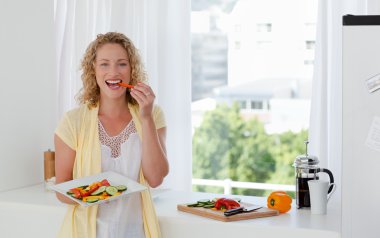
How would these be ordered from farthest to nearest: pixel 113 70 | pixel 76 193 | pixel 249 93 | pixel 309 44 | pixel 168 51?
pixel 249 93
pixel 309 44
pixel 168 51
pixel 113 70
pixel 76 193

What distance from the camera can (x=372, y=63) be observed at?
6.57ft

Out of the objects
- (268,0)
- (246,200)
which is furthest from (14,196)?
(268,0)

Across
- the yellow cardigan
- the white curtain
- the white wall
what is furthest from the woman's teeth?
the white curtain

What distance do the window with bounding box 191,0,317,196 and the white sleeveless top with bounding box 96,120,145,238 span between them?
1662 mm

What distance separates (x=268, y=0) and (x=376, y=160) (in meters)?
1.99

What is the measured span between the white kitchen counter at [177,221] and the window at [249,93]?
1081 mm

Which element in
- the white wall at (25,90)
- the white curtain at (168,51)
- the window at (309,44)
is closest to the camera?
the white wall at (25,90)

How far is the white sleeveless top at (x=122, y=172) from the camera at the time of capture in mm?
2344

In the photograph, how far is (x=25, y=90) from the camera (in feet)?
10.2

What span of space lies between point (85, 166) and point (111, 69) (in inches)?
13.3

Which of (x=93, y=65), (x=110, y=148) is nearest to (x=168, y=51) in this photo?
(x=93, y=65)

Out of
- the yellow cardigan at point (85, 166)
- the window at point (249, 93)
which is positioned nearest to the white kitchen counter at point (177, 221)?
the yellow cardigan at point (85, 166)

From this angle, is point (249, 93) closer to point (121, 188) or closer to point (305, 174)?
point (305, 174)

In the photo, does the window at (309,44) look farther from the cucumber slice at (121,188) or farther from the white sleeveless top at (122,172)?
the cucumber slice at (121,188)
